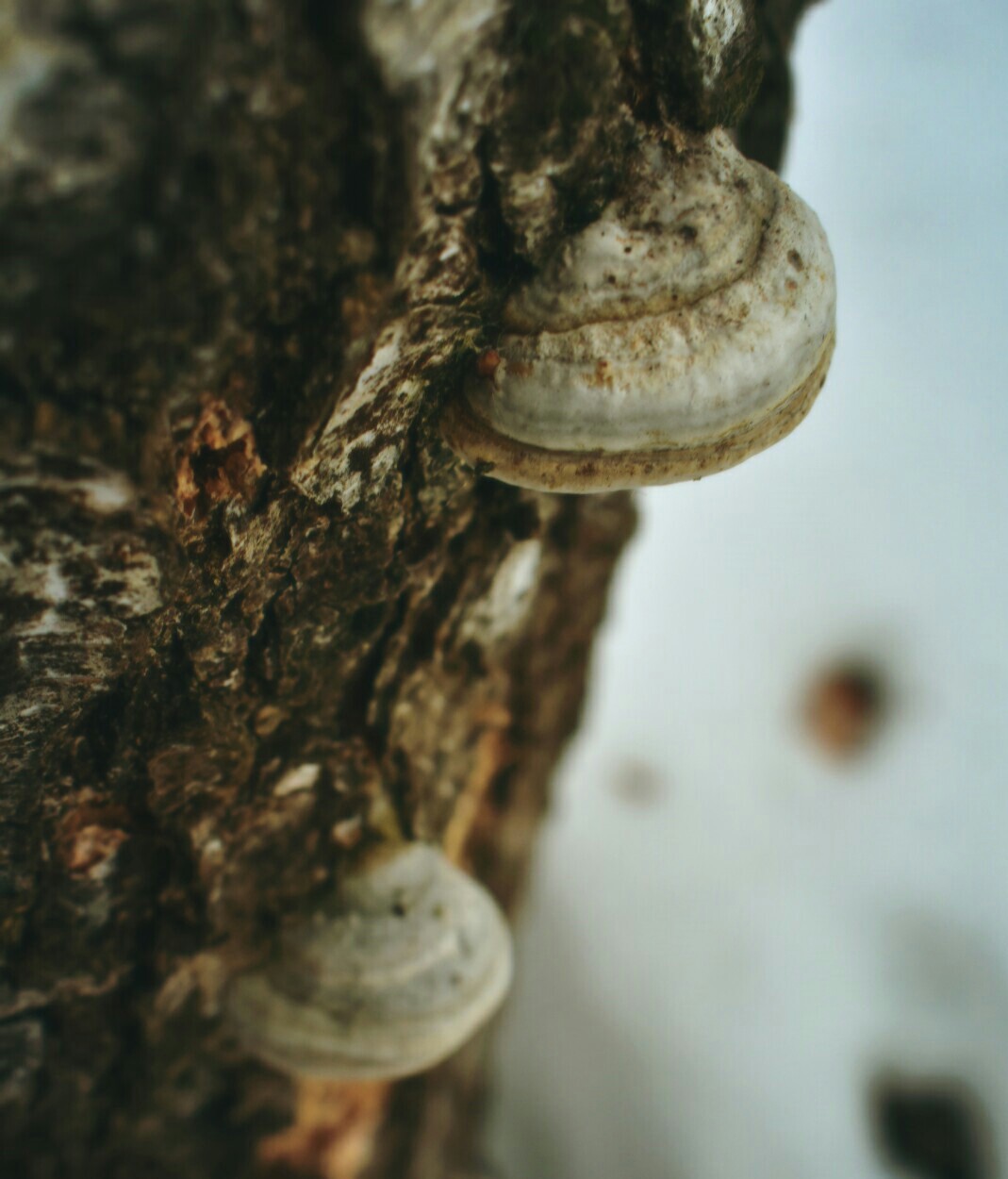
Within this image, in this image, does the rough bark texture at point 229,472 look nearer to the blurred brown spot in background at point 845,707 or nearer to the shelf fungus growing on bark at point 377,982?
the shelf fungus growing on bark at point 377,982

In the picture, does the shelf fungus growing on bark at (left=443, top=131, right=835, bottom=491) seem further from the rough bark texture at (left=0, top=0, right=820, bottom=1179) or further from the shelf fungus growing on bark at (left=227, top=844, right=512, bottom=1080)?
the shelf fungus growing on bark at (left=227, top=844, right=512, bottom=1080)

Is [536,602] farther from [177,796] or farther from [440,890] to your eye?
[177,796]

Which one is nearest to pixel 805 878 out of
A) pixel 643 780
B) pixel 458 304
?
pixel 643 780

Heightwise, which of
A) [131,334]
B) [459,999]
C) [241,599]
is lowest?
[459,999]

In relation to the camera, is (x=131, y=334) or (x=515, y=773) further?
(x=515, y=773)

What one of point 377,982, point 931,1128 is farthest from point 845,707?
point 377,982

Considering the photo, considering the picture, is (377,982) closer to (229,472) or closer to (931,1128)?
(229,472)
